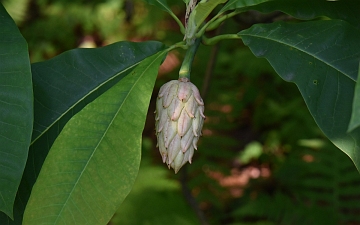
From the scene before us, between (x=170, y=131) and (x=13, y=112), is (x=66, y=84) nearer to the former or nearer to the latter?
(x=13, y=112)

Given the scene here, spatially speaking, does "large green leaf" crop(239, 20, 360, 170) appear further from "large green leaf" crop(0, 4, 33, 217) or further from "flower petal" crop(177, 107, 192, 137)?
"large green leaf" crop(0, 4, 33, 217)

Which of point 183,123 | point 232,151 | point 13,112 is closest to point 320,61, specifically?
point 183,123

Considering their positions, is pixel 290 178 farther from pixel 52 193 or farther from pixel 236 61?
pixel 52 193

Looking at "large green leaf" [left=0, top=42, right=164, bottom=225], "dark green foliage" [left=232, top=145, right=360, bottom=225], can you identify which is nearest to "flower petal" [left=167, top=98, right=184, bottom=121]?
"large green leaf" [left=0, top=42, right=164, bottom=225]

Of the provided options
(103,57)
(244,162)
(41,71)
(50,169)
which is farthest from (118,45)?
(244,162)

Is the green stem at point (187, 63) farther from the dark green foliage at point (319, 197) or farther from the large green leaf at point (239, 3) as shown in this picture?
the dark green foliage at point (319, 197)
